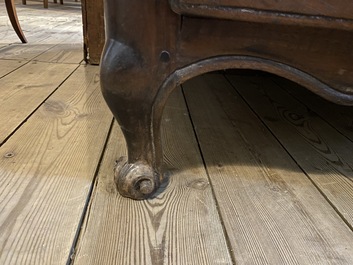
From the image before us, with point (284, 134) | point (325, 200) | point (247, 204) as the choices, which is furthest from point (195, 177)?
point (284, 134)

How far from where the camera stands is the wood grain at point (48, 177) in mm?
486

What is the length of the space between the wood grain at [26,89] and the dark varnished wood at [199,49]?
1.27 ft

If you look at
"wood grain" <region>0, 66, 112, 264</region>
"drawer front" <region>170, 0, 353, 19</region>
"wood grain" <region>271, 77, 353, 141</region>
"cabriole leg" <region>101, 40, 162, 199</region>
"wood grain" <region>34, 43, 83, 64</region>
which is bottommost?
"wood grain" <region>34, 43, 83, 64</region>

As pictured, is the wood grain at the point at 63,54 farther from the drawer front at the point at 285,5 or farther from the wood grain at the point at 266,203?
the drawer front at the point at 285,5

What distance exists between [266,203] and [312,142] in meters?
0.36

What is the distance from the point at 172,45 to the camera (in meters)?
0.55

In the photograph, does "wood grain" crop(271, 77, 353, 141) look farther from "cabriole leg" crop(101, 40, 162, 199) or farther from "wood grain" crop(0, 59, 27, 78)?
"wood grain" crop(0, 59, 27, 78)

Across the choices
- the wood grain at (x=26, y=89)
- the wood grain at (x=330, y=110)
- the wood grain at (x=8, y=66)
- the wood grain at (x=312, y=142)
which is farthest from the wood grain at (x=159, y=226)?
the wood grain at (x=8, y=66)

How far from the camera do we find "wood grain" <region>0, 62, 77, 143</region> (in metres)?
0.93

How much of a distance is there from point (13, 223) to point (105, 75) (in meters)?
0.24

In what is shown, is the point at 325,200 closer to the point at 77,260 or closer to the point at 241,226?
the point at 241,226

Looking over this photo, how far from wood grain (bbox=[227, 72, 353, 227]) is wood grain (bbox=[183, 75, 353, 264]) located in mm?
26

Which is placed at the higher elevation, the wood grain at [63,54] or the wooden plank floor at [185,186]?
the wooden plank floor at [185,186]

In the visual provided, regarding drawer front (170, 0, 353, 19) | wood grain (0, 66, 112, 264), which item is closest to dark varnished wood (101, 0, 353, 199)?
drawer front (170, 0, 353, 19)
